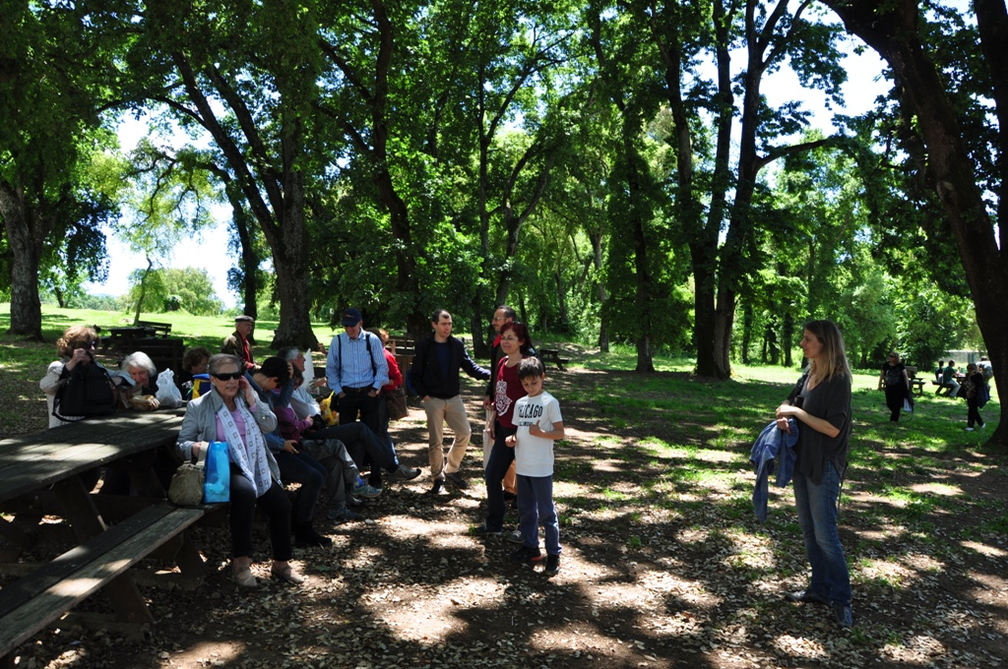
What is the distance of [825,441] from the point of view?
15.3ft

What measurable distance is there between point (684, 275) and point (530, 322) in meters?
29.8

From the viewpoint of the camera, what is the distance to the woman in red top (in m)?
6.18

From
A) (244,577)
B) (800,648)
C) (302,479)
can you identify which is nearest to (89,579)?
(244,577)

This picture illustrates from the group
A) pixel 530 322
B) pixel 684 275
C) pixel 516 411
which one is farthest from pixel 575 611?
pixel 530 322

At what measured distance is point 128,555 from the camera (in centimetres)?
391

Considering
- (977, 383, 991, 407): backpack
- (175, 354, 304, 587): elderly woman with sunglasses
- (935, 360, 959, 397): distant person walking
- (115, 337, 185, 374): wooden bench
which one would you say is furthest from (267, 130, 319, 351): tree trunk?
(935, 360, 959, 397): distant person walking

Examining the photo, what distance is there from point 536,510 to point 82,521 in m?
3.02

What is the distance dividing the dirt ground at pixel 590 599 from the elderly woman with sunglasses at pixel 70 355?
167 cm

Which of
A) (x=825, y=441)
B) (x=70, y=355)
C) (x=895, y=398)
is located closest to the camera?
(x=825, y=441)

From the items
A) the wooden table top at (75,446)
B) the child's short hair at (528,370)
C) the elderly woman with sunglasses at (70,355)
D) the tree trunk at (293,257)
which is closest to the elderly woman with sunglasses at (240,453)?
the wooden table top at (75,446)

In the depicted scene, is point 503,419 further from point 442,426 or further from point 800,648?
point 800,648

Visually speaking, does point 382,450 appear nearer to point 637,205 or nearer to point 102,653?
point 102,653

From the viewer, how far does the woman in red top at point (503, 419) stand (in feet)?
20.3

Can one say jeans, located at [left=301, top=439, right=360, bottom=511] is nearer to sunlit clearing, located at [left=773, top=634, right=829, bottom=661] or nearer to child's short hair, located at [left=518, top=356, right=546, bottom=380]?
child's short hair, located at [left=518, top=356, right=546, bottom=380]
